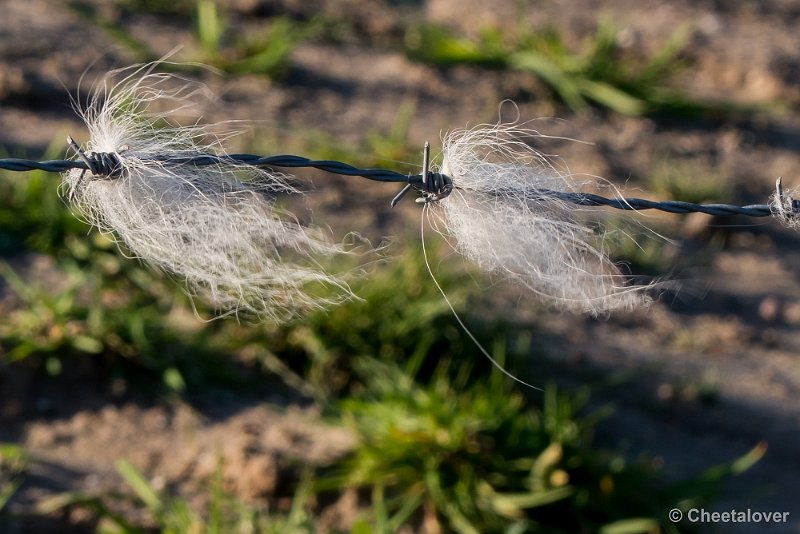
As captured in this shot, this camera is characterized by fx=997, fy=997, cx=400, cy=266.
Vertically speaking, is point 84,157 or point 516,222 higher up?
point 84,157

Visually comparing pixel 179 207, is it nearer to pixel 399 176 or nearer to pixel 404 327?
pixel 399 176

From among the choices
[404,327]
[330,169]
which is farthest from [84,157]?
[404,327]

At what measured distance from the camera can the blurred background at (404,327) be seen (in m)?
3.24

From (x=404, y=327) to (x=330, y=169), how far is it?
67.1 inches

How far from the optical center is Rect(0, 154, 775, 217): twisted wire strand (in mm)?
1914

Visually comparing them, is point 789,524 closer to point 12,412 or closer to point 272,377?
point 272,377

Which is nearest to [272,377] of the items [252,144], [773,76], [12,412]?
[12,412]

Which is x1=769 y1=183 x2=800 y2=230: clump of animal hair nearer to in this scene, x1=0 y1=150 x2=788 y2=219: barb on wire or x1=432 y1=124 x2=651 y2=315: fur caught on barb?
x1=0 y1=150 x2=788 y2=219: barb on wire

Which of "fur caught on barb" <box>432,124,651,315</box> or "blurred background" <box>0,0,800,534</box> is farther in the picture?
"blurred background" <box>0,0,800,534</box>

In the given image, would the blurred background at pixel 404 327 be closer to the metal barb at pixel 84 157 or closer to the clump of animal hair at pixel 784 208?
the clump of animal hair at pixel 784 208

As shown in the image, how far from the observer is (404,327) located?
3.72 meters

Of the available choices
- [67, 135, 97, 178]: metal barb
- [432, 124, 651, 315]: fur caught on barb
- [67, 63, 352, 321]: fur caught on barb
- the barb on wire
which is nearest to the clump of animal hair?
the barb on wire

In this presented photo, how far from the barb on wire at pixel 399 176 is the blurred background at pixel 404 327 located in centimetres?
19

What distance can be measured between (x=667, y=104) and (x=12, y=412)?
366 centimetres
